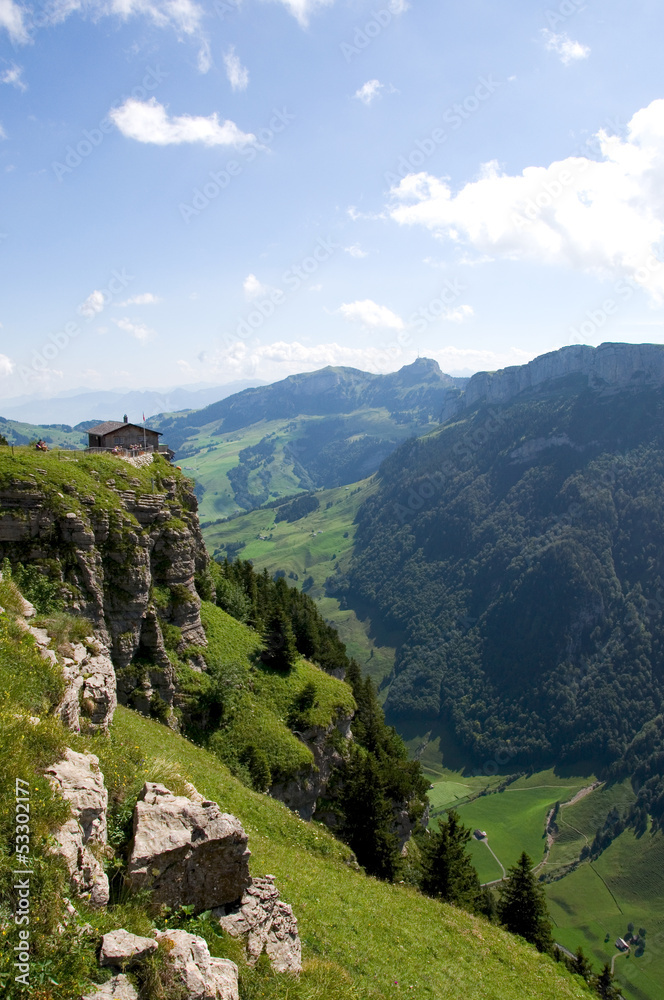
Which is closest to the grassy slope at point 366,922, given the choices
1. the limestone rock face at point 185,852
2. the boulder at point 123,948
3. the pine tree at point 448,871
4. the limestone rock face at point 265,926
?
the limestone rock face at point 265,926

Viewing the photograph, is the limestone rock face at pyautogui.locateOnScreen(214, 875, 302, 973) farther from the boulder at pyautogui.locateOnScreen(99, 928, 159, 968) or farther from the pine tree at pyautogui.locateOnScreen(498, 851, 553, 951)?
the pine tree at pyautogui.locateOnScreen(498, 851, 553, 951)

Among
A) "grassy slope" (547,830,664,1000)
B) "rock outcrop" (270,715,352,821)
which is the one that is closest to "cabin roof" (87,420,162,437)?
"rock outcrop" (270,715,352,821)

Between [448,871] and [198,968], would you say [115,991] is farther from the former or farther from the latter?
[448,871]

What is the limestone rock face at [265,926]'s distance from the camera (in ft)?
42.3

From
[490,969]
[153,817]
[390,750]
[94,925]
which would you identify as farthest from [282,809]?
[390,750]

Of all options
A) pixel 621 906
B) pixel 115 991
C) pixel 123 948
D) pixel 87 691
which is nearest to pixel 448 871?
pixel 87 691

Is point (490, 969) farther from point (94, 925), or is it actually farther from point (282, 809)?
point (94, 925)

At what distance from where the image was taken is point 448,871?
33750 mm

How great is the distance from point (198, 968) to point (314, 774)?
33.4 meters

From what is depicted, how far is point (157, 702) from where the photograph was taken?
35.3 m

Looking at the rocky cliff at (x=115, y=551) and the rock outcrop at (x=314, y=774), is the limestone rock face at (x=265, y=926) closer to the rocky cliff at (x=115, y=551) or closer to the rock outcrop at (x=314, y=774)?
the rocky cliff at (x=115, y=551)

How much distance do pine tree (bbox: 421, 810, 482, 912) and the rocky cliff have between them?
19974 millimetres

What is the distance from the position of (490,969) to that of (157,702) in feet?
78.4

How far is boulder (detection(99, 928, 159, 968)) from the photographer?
29.9ft
